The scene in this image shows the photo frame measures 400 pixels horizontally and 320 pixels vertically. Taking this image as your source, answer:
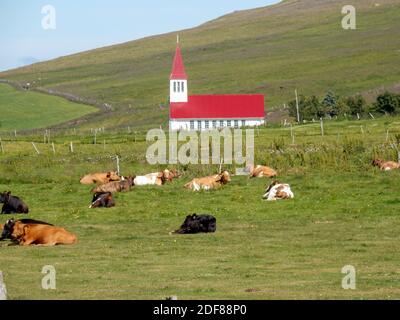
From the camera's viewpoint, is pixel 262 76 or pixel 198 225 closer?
pixel 198 225

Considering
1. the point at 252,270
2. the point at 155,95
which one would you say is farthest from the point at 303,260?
the point at 155,95

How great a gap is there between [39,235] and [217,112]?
3183 inches

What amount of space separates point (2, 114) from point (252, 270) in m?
124

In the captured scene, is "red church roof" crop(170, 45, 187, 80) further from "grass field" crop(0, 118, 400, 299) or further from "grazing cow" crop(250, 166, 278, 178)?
"grazing cow" crop(250, 166, 278, 178)

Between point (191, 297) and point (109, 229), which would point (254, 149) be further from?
point (191, 297)

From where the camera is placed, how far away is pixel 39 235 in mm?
22672

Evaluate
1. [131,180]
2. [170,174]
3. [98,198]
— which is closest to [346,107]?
[170,174]

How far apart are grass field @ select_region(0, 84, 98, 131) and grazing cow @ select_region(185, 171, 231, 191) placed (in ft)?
301

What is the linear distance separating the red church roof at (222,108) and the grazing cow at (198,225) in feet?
252

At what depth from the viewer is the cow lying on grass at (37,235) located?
74.0 feet

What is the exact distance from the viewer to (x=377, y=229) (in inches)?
938

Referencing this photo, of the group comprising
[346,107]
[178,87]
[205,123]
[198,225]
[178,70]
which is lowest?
[205,123]

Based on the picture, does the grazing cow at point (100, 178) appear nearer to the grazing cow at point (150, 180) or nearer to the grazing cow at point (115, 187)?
the grazing cow at point (150, 180)

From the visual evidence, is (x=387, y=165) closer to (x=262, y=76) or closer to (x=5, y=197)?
(x=5, y=197)
